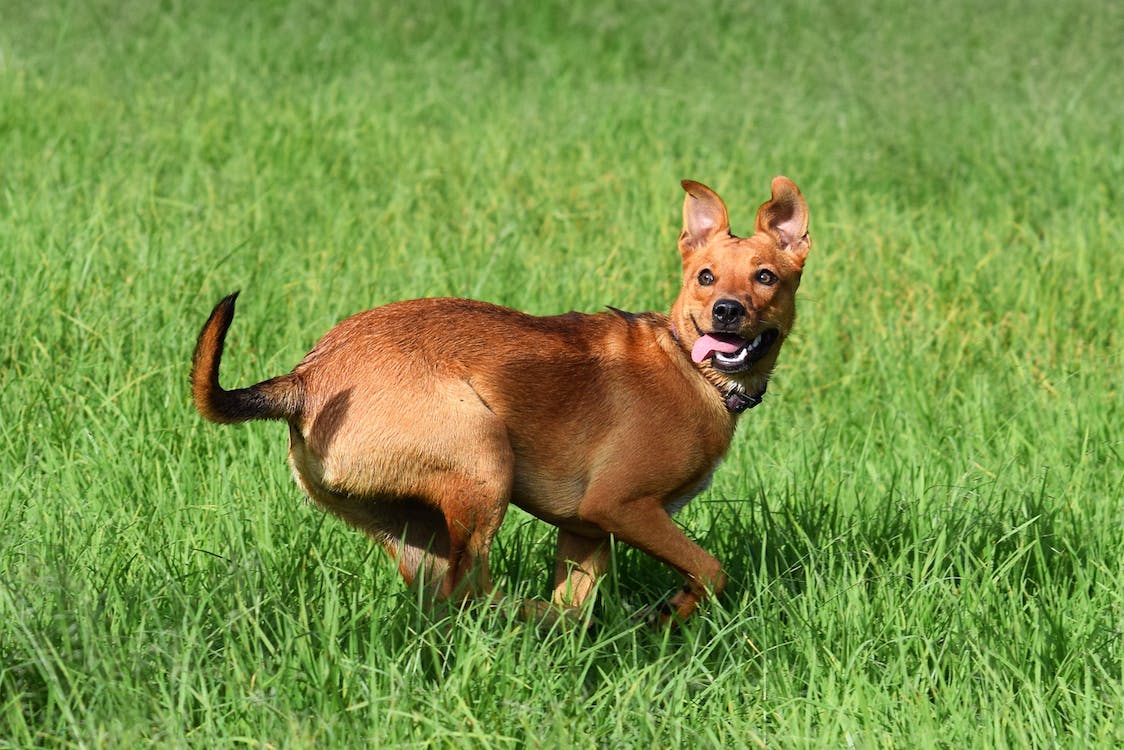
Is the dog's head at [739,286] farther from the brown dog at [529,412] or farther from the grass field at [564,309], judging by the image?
the grass field at [564,309]

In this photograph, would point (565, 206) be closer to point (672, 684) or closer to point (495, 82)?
point (495, 82)

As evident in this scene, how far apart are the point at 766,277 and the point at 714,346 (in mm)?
304

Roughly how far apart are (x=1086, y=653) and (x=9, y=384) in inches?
151

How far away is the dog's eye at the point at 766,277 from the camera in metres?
4.16

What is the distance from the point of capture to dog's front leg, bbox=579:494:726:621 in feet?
12.7

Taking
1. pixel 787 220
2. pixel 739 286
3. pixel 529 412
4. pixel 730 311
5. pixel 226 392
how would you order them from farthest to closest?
pixel 787 220 < pixel 739 286 < pixel 730 311 < pixel 529 412 < pixel 226 392

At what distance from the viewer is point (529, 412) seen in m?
3.85

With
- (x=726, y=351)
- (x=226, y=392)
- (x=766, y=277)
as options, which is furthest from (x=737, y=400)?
(x=226, y=392)

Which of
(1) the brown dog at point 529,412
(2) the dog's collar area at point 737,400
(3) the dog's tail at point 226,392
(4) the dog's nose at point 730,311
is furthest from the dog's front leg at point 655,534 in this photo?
(3) the dog's tail at point 226,392

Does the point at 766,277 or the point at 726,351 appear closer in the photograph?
the point at 726,351

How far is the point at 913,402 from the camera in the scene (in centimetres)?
569

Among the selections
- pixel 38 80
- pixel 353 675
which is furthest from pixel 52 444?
pixel 38 80

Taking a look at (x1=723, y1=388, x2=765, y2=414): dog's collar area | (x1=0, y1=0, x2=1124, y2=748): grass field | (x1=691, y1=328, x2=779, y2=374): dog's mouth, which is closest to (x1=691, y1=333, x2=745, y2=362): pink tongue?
(x1=691, y1=328, x2=779, y2=374): dog's mouth

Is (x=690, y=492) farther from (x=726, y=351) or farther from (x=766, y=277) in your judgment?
(x=766, y=277)
